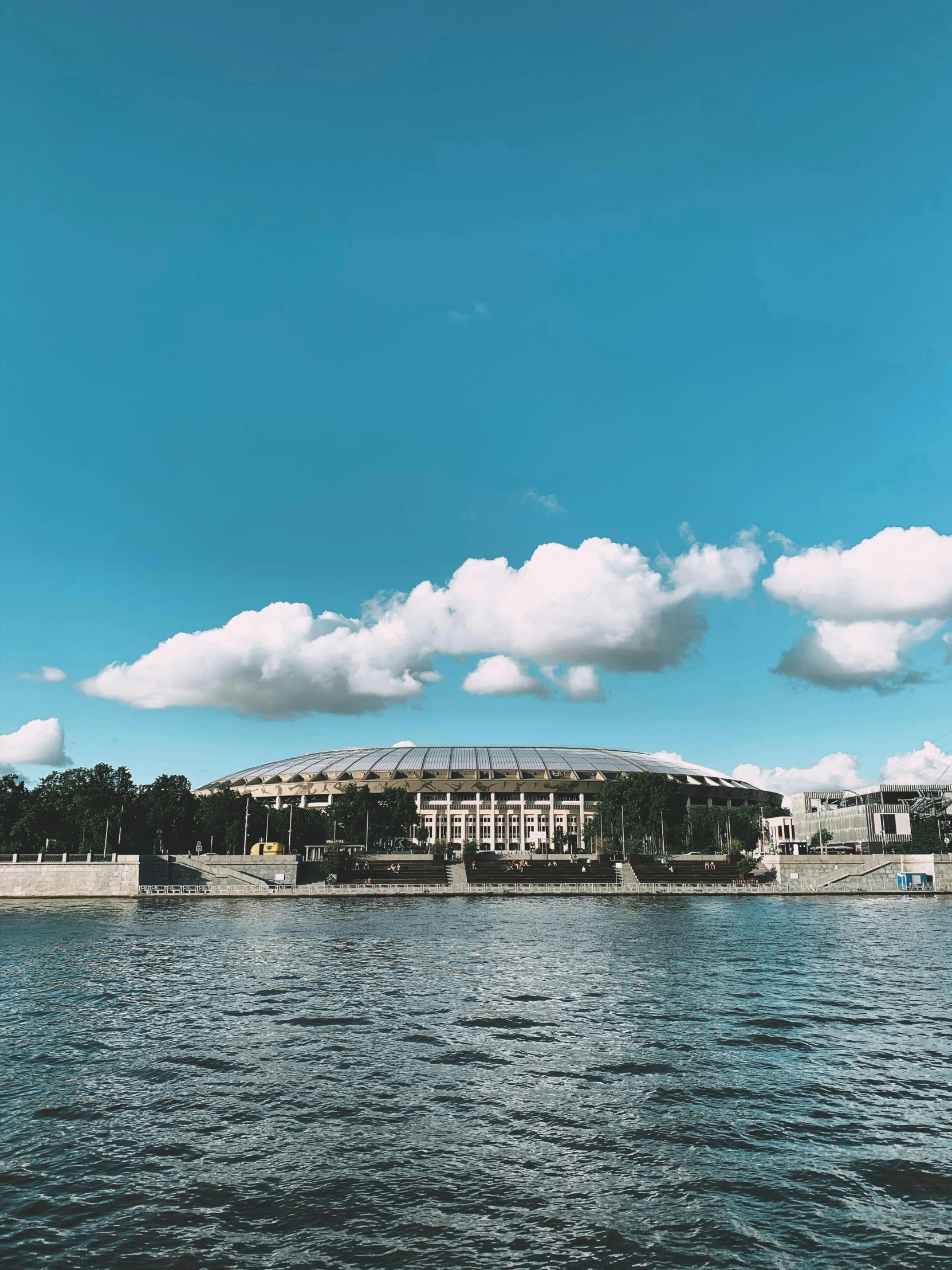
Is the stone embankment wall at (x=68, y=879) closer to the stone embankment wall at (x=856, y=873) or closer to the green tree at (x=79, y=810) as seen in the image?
the green tree at (x=79, y=810)

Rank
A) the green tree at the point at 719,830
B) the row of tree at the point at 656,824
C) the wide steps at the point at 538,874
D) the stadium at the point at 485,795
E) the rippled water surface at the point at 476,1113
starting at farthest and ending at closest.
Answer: the stadium at the point at 485,795, the green tree at the point at 719,830, the row of tree at the point at 656,824, the wide steps at the point at 538,874, the rippled water surface at the point at 476,1113

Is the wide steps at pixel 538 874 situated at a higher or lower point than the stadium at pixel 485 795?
lower

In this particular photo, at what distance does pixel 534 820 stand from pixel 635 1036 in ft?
543

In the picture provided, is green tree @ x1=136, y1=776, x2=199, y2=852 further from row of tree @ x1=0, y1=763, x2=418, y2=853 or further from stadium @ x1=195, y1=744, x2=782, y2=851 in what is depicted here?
stadium @ x1=195, y1=744, x2=782, y2=851

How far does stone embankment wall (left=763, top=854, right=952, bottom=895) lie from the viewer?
92875 mm

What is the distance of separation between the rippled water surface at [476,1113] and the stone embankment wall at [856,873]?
58480 mm

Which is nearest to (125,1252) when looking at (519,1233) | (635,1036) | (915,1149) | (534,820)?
(519,1233)

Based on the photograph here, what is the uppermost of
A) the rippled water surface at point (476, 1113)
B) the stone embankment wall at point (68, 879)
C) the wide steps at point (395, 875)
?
the rippled water surface at point (476, 1113)

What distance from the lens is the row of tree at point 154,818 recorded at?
106m

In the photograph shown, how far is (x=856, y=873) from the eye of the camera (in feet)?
312

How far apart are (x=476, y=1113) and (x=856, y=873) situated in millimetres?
89940

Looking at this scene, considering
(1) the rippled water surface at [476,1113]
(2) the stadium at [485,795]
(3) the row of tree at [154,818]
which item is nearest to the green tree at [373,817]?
(3) the row of tree at [154,818]

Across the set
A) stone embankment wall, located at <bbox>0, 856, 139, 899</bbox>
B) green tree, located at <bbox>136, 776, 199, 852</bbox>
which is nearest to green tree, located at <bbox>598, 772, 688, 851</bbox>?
green tree, located at <bbox>136, 776, 199, 852</bbox>

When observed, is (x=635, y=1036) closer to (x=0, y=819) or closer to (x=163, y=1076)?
(x=163, y=1076)
